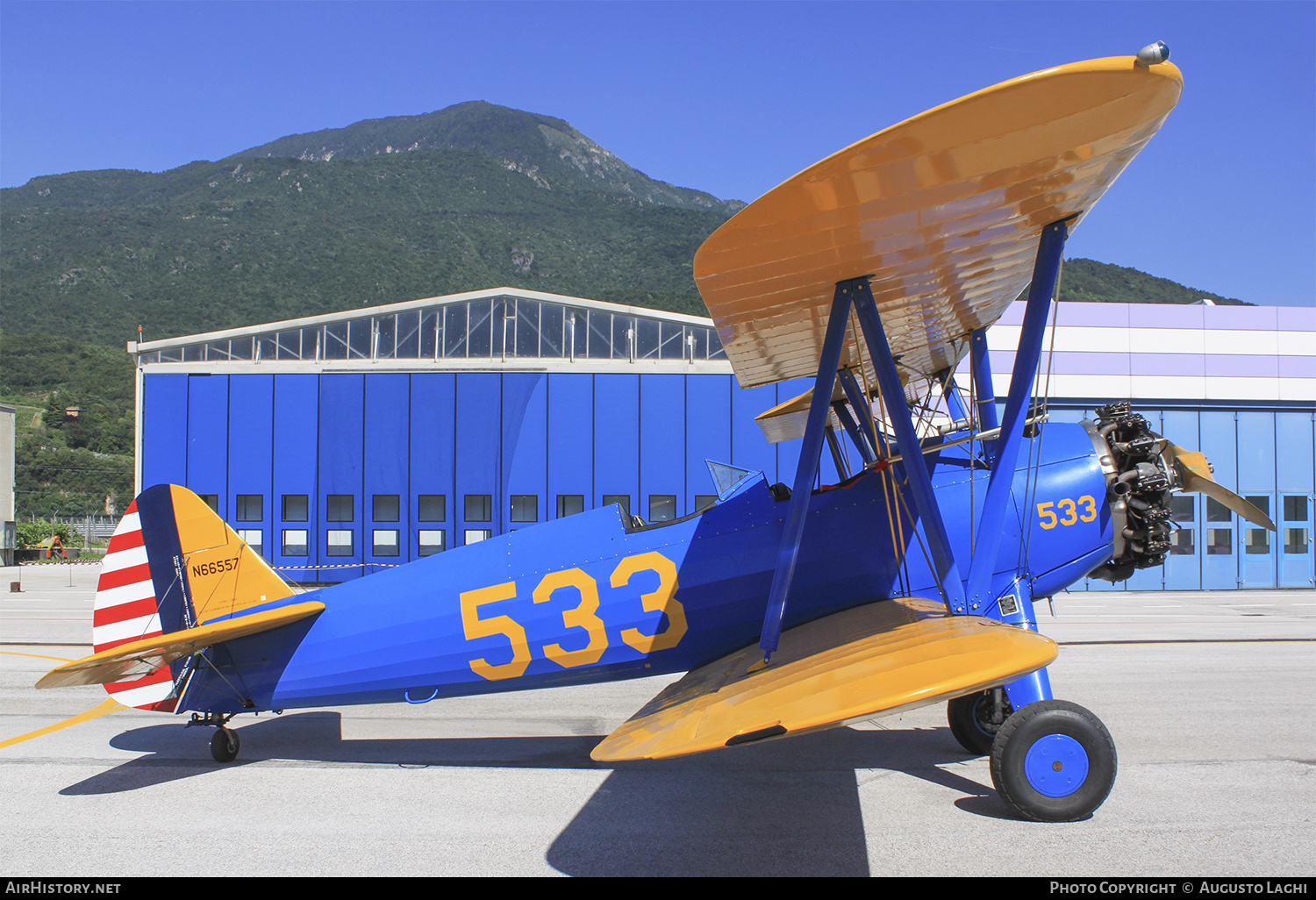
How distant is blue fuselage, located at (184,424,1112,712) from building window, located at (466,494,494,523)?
1501 centimetres

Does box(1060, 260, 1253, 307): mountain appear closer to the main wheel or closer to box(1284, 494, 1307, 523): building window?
box(1284, 494, 1307, 523): building window

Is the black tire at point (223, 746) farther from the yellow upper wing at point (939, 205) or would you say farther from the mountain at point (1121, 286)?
the mountain at point (1121, 286)

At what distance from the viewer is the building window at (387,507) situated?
20547 millimetres

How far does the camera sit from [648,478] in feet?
66.6

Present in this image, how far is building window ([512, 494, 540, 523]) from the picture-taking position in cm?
2038

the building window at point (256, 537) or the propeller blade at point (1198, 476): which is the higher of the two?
the propeller blade at point (1198, 476)

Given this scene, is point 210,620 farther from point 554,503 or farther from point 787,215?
point 554,503

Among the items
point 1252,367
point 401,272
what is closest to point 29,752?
point 1252,367

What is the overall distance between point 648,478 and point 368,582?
580 inches

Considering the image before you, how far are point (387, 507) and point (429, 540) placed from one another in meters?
1.44

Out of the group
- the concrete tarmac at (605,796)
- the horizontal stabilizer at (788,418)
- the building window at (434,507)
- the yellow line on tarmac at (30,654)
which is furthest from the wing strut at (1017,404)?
the building window at (434,507)

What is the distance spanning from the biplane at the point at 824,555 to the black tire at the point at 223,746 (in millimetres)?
24

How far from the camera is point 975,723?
5.87m

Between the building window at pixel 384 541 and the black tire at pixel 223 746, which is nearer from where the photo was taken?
the black tire at pixel 223 746
